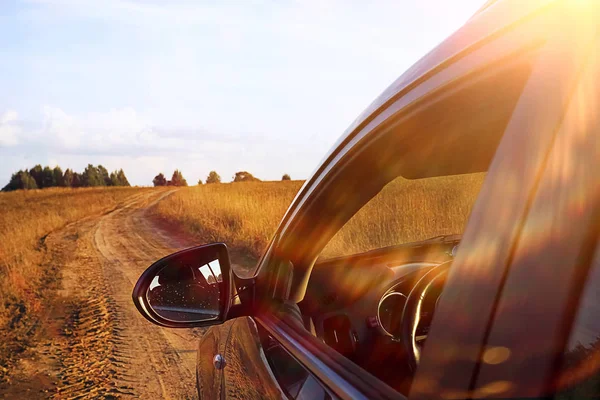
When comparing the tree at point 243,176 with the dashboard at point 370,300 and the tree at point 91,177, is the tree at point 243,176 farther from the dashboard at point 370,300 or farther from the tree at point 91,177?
the dashboard at point 370,300

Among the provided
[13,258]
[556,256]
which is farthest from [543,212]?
[13,258]

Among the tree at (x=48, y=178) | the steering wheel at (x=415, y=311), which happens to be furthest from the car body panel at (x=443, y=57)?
the tree at (x=48, y=178)

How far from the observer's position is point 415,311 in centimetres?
178

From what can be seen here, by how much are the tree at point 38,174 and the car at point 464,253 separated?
87.4m

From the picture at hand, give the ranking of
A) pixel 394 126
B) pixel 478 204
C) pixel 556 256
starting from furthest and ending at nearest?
pixel 394 126, pixel 478 204, pixel 556 256

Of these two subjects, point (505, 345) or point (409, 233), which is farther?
point (409, 233)

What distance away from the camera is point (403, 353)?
184 cm

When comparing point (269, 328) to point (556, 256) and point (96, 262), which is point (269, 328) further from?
point (96, 262)

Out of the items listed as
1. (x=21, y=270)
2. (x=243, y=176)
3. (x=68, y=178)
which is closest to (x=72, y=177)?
(x=68, y=178)

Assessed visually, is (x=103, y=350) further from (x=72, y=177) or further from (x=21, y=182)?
(x=72, y=177)

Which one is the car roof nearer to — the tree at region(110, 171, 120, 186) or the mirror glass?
the mirror glass

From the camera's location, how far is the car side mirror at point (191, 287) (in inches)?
67.9

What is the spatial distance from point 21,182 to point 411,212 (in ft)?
266

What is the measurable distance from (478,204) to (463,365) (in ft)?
0.73
